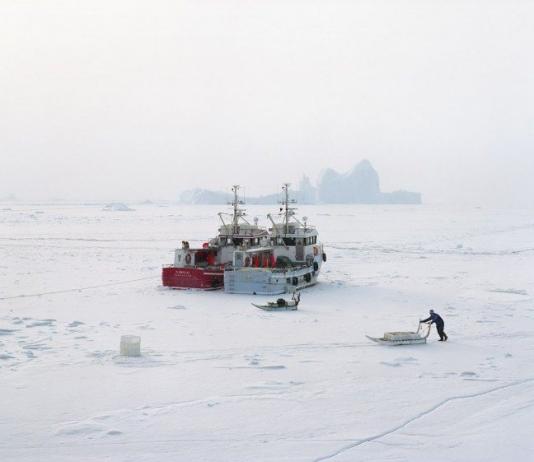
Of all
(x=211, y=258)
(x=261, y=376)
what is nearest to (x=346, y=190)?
(x=211, y=258)

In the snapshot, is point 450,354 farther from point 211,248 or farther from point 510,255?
point 510,255

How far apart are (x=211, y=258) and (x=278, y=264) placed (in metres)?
3.18

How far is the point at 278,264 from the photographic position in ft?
82.0

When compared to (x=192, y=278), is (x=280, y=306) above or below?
below

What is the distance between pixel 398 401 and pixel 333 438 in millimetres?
2069

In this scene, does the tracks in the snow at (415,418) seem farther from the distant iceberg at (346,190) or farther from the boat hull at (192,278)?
the distant iceberg at (346,190)

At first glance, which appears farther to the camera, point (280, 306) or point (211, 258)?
point (211, 258)

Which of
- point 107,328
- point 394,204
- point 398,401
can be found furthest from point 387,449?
point 394,204

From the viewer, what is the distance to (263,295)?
885 inches

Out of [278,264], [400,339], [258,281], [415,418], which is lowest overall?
[415,418]

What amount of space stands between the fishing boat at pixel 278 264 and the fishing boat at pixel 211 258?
0.69 meters

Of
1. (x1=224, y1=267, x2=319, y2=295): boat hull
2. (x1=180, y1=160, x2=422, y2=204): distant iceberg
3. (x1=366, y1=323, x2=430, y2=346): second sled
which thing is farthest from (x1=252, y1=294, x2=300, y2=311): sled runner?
(x1=180, y1=160, x2=422, y2=204): distant iceberg

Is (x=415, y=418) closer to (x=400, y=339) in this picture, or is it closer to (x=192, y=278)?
(x=400, y=339)

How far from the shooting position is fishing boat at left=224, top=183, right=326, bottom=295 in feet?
74.5
